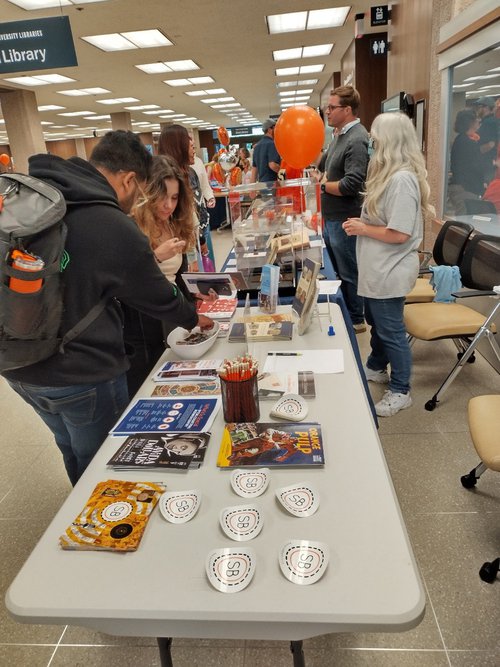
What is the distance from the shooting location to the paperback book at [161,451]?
1129 mm

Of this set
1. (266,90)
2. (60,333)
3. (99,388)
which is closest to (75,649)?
(99,388)

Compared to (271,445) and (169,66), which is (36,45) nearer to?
(271,445)

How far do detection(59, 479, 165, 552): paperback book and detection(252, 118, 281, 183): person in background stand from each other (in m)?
5.53

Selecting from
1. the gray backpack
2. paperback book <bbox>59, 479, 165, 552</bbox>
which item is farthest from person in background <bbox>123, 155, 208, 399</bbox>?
paperback book <bbox>59, 479, 165, 552</bbox>

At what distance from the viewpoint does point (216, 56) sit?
855 cm

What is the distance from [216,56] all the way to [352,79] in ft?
8.18

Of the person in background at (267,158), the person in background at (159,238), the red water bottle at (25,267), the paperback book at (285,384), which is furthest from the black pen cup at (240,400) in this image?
the person in background at (267,158)

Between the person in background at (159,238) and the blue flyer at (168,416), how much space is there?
1.97 ft

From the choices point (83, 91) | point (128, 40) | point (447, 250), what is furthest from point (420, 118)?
point (83, 91)

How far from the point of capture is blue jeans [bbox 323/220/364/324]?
144 inches

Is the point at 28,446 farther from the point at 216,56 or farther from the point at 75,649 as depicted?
the point at 216,56

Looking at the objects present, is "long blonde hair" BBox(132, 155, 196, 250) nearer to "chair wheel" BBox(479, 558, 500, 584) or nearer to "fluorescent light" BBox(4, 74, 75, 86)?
"chair wheel" BBox(479, 558, 500, 584)

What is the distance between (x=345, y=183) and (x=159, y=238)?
5.57 feet

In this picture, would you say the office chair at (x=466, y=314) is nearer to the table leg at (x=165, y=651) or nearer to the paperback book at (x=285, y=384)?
the paperback book at (x=285, y=384)
